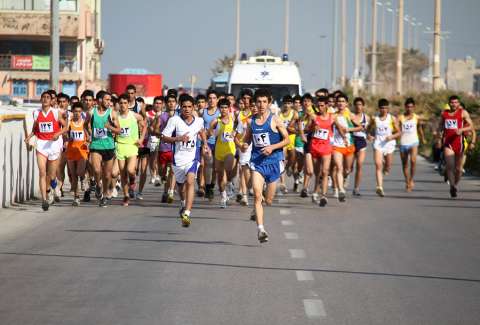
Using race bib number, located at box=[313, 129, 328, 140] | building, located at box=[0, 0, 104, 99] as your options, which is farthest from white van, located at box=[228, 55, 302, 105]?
building, located at box=[0, 0, 104, 99]

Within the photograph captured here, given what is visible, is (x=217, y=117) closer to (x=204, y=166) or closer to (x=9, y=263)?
(x=204, y=166)

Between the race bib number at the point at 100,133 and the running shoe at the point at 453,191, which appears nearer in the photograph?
the race bib number at the point at 100,133

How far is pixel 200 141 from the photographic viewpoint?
18.6m

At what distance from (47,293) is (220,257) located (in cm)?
303

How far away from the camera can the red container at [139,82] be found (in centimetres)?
6306

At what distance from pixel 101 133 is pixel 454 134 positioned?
6738 millimetres

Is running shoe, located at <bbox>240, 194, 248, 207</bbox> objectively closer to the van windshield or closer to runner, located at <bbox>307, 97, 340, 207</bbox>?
runner, located at <bbox>307, 97, 340, 207</bbox>

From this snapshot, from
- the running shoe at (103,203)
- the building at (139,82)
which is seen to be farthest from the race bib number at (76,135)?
the building at (139,82)

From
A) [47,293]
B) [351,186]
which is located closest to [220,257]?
[47,293]

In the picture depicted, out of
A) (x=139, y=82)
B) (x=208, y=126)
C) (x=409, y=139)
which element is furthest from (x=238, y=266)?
(x=139, y=82)

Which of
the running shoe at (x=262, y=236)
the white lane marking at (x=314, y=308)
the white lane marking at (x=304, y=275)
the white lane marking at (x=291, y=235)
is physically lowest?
the white lane marking at (x=314, y=308)

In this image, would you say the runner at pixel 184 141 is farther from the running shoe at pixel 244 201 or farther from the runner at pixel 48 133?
the running shoe at pixel 244 201

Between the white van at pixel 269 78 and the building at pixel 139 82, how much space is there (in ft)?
102

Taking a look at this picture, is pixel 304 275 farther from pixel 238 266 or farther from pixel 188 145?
pixel 188 145
